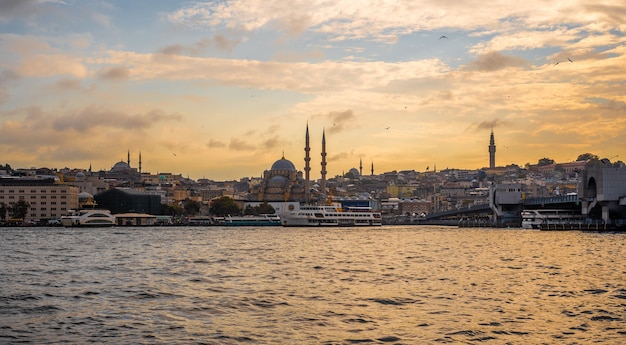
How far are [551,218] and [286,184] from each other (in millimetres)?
89713

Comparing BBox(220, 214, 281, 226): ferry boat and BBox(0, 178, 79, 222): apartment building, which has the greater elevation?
BBox(0, 178, 79, 222): apartment building

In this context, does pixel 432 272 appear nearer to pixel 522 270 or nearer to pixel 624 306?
pixel 522 270

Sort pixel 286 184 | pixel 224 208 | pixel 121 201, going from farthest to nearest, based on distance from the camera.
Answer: pixel 286 184 → pixel 224 208 → pixel 121 201

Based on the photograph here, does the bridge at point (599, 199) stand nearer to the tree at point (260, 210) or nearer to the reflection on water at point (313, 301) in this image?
the tree at point (260, 210)

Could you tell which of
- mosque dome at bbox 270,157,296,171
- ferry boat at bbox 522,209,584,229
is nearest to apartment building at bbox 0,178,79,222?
mosque dome at bbox 270,157,296,171

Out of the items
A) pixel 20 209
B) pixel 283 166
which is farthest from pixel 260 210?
pixel 20 209

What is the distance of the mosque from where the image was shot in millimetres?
184500

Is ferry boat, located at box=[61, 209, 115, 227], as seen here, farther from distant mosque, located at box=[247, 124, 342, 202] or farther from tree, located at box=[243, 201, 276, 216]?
distant mosque, located at box=[247, 124, 342, 202]

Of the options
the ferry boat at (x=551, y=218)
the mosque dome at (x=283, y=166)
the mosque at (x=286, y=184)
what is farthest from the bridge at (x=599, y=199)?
the mosque dome at (x=283, y=166)

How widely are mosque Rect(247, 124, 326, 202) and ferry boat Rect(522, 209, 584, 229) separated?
7559 cm

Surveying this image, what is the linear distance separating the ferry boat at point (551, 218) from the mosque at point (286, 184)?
75.6 m

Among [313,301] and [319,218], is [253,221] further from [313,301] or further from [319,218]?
[313,301]

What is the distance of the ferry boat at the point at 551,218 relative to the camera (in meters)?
106

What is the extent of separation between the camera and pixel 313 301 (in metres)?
23.8
